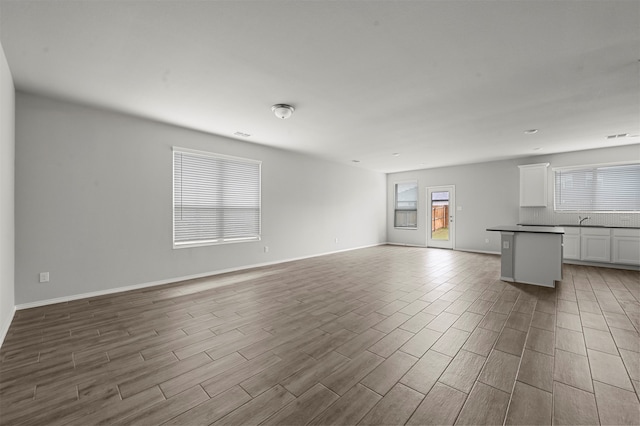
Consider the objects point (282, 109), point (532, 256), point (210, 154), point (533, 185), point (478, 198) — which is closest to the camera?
point (282, 109)

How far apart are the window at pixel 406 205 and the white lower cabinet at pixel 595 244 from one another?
4075 millimetres

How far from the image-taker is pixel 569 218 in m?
6.27

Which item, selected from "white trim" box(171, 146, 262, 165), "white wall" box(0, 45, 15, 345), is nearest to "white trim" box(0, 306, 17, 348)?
"white wall" box(0, 45, 15, 345)

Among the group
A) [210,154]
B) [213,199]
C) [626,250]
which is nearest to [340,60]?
[210,154]

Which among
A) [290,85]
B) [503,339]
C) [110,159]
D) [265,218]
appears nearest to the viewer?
[503,339]

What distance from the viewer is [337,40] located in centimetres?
221

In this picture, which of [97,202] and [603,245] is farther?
[603,245]

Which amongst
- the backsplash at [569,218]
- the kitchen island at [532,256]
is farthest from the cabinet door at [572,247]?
the kitchen island at [532,256]

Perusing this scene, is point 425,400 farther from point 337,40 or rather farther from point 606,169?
point 606,169

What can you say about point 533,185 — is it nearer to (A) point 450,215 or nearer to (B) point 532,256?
(A) point 450,215

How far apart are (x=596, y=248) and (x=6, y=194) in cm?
960

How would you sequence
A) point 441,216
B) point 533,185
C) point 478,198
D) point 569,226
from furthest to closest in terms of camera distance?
1. point 441,216
2. point 478,198
3. point 533,185
4. point 569,226

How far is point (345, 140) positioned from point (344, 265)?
2672 millimetres

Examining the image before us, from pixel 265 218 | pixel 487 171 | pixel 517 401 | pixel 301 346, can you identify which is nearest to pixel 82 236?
pixel 265 218
